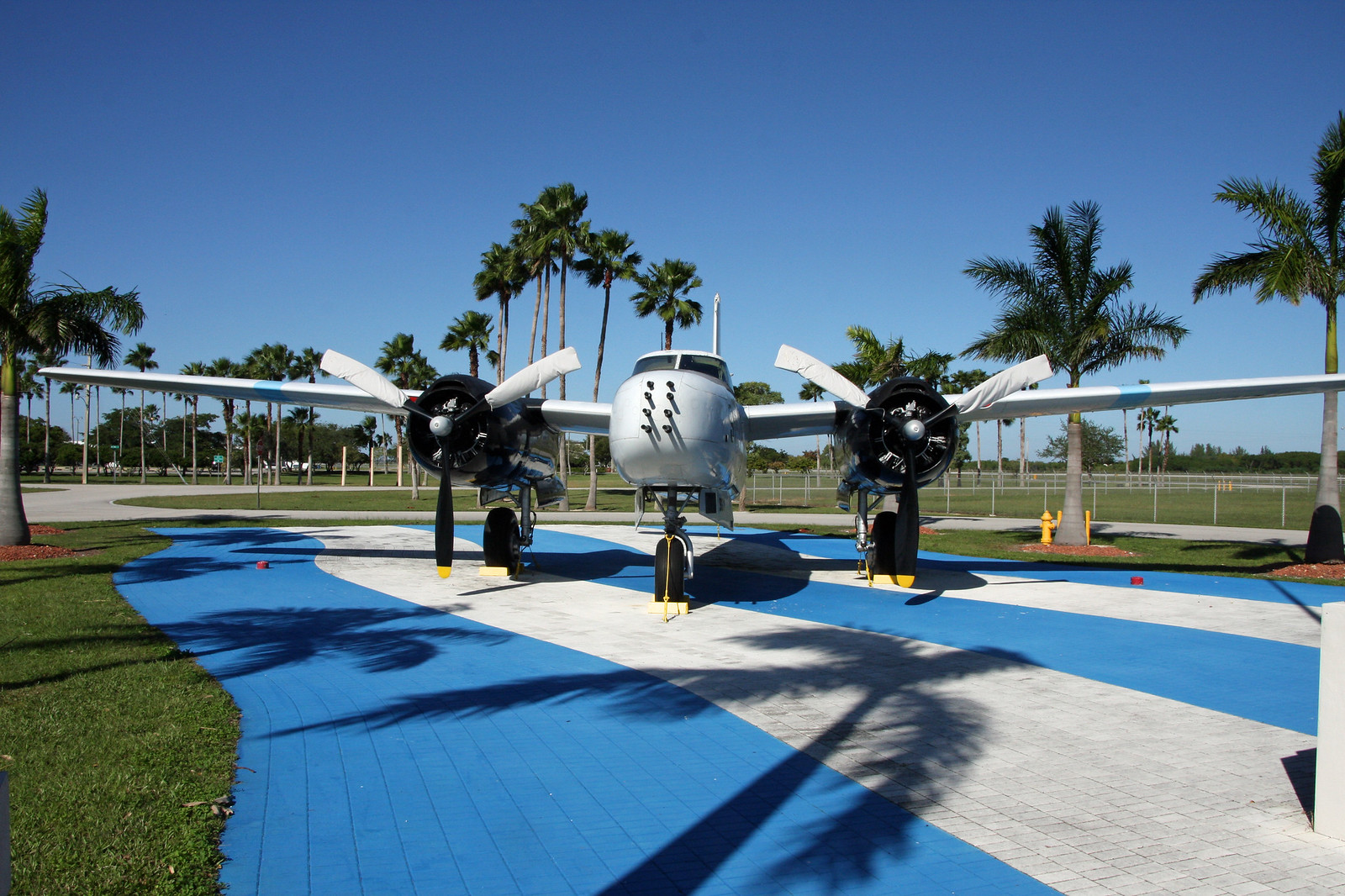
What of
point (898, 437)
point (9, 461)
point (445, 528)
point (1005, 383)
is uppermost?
point (1005, 383)

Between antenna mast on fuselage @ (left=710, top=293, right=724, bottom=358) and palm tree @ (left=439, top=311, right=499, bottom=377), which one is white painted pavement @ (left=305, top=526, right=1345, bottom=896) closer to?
antenna mast on fuselage @ (left=710, top=293, right=724, bottom=358)

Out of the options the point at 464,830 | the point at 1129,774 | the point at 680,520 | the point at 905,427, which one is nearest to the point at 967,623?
the point at 905,427

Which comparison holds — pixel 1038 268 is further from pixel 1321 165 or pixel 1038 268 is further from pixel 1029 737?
pixel 1029 737

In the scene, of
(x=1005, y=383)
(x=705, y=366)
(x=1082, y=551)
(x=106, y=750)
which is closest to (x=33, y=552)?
(x=106, y=750)

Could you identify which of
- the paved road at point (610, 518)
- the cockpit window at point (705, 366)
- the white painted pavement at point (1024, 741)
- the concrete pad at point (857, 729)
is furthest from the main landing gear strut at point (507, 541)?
the paved road at point (610, 518)

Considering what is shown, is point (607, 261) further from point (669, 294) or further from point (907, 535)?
point (907, 535)

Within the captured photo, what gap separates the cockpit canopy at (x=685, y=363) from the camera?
36.8ft

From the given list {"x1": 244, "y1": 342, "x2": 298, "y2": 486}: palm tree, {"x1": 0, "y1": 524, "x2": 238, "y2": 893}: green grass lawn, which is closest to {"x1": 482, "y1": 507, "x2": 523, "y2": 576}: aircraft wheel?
{"x1": 0, "y1": 524, "x2": 238, "y2": 893}: green grass lawn

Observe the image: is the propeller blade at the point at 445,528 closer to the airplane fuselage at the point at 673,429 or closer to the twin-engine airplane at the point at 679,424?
the twin-engine airplane at the point at 679,424

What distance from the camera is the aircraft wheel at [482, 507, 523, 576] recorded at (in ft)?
46.5

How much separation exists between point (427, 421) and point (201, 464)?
118 m

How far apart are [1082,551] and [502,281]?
86.7 ft

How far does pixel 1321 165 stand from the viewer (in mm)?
14438

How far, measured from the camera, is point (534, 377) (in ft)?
38.4
